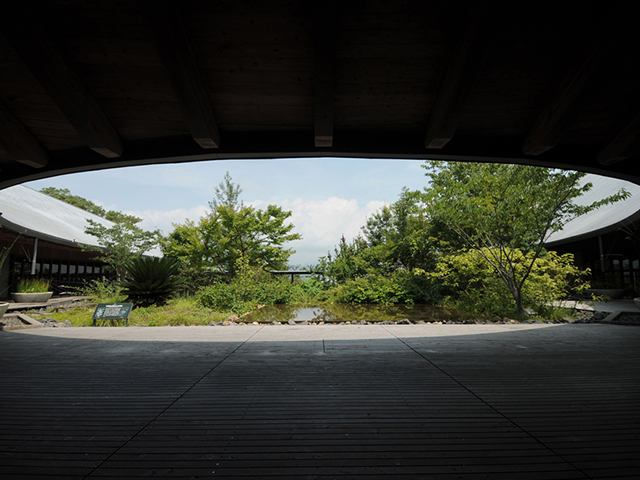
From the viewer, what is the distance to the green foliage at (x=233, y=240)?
37.5ft

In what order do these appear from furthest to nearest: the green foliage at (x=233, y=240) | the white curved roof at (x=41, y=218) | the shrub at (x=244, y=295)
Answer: the green foliage at (x=233, y=240), the white curved roof at (x=41, y=218), the shrub at (x=244, y=295)

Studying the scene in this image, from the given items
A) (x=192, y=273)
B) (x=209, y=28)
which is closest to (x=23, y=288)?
(x=192, y=273)

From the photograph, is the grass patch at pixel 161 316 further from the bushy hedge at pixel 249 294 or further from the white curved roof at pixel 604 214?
the white curved roof at pixel 604 214

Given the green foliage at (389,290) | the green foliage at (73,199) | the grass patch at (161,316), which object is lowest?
the grass patch at (161,316)

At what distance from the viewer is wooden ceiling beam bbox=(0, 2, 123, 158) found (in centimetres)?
231

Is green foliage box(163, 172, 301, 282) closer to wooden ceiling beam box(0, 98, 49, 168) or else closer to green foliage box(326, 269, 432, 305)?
green foliage box(326, 269, 432, 305)

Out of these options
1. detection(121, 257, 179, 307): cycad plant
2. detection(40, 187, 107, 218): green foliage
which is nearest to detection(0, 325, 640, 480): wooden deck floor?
detection(121, 257, 179, 307): cycad plant

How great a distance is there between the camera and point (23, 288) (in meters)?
9.70

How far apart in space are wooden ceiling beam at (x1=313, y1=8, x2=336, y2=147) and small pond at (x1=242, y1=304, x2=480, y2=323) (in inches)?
198

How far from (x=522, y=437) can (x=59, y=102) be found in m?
3.96

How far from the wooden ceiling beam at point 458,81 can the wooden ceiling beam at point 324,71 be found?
95 centimetres

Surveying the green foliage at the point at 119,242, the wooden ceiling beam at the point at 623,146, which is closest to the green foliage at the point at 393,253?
the wooden ceiling beam at the point at 623,146

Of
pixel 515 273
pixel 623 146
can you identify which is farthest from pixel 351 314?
pixel 623 146

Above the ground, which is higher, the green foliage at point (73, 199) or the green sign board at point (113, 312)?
the green foliage at point (73, 199)
